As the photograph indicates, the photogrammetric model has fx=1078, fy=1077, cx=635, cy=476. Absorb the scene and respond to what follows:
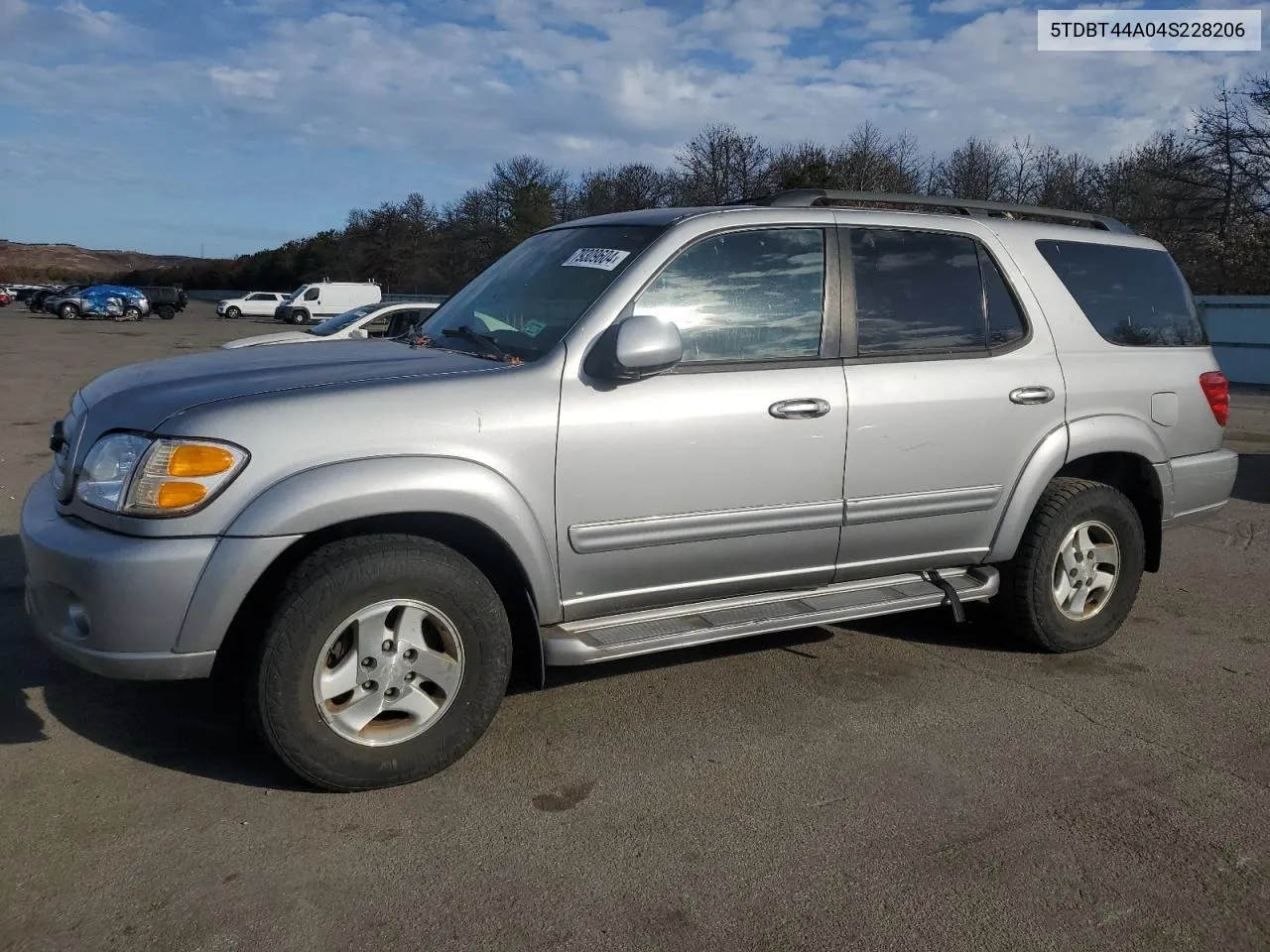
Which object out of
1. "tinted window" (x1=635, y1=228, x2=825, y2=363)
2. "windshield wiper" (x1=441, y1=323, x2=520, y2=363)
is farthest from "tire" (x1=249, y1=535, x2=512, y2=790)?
"tinted window" (x1=635, y1=228, x2=825, y2=363)

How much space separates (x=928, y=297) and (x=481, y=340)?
1851 millimetres

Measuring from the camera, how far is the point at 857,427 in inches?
162

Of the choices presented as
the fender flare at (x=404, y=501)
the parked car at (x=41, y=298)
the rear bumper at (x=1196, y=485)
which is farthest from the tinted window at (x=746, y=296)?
the parked car at (x=41, y=298)

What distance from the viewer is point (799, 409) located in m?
3.97

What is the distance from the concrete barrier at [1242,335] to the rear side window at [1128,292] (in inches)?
735

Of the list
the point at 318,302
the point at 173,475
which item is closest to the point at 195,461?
the point at 173,475

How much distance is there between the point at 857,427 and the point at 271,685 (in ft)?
7.47

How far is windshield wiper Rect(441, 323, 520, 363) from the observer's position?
3.81m

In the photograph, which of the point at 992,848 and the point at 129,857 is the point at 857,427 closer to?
the point at 992,848

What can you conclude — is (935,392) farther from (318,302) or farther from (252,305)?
(252,305)

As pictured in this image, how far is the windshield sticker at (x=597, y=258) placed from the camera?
3.98 m

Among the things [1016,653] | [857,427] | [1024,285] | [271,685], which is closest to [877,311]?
[857,427]

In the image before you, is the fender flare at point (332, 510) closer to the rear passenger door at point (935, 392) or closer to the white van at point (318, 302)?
the rear passenger door at point (935, 392)

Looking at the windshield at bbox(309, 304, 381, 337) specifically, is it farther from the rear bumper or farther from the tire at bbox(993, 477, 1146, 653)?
the rear bumper
